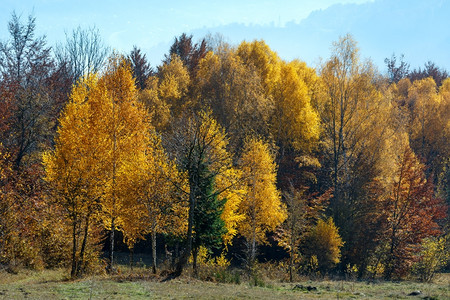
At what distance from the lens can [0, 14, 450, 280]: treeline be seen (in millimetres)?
23266

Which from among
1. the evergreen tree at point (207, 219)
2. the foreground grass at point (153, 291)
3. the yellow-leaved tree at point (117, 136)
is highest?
the yellow-leaved tree at point (117, 136)

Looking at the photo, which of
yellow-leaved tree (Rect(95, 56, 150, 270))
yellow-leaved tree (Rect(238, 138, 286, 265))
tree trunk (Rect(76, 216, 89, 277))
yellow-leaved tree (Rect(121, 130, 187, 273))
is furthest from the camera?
yellow-leaved tree (Rect(238, 138, 286, 265))

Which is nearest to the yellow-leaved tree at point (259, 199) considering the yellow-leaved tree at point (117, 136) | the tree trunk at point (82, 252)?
the yellow-leaved tree at point (117, 136)

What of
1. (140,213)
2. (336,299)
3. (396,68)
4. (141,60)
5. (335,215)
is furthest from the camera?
(396,68)

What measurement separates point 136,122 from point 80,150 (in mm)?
4436

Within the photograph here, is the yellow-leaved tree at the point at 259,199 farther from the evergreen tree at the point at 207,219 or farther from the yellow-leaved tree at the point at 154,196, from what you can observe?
the yellow-leaved tree at the point at 154,196

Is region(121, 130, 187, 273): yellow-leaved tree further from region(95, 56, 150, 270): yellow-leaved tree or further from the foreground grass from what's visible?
the foreground grass

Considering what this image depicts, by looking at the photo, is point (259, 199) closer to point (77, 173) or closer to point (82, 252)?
point (82, 252)

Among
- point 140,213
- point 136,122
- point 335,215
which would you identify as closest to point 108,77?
point 136,122

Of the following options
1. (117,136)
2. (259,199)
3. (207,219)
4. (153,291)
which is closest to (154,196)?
(207,219)

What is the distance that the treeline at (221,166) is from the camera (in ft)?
76.3

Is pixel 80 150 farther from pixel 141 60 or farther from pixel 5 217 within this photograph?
pixel 141 60

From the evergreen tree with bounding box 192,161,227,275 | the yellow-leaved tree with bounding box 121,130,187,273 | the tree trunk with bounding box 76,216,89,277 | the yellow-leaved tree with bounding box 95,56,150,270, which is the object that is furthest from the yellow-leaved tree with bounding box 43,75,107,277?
the evergreen tree with bounding box 192,161,227,275

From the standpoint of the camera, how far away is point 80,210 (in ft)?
72.2
